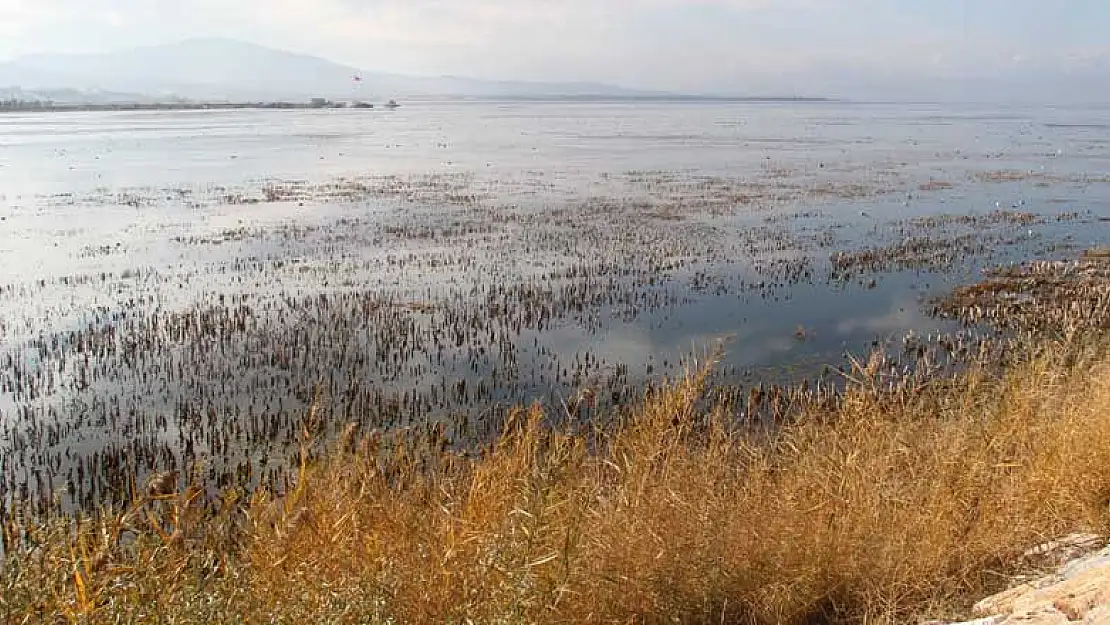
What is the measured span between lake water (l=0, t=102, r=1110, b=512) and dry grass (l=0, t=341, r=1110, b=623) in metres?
6.23

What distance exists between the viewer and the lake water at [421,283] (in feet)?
41.6

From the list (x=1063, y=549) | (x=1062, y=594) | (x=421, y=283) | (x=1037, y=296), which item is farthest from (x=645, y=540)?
(x=1037, y=296)

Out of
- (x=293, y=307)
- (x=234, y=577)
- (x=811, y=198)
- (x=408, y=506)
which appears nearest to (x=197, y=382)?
(x=293, y=307)

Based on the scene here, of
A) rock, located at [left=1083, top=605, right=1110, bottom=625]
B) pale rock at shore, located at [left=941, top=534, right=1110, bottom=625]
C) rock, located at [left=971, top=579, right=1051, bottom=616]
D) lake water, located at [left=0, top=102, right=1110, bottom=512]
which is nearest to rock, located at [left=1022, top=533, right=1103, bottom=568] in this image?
pale rock at shore, located at [left=941, top=534, right=1110, bottom=625]

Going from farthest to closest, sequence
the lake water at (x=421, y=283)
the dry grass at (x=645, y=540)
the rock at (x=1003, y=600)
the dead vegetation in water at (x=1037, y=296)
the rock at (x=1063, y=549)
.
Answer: the dead vegetation in water at (x=1037, y=296)
the lake water at (x=421, y=283)
the rock at (x=1063, y=549)
the rock at (x=1003, y=600)
the dry grass at (x=645, y=540)

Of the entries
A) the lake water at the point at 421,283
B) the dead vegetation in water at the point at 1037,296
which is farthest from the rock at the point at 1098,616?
the dead vegetation in water at the point at 1037,296

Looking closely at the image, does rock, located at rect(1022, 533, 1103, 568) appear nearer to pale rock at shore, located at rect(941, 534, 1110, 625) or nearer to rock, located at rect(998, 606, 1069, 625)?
pale rock at shore, located at rect(941, 534, 1110, 625)

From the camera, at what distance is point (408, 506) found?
18.9 ft

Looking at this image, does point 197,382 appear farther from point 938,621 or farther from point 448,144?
point 448,144

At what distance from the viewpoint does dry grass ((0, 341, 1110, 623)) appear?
12.0ft

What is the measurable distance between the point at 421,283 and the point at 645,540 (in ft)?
53.4

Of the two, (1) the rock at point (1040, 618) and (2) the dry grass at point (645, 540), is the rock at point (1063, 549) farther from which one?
(1) the rock at point (1040, 618)

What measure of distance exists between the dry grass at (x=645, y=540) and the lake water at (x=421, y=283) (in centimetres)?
623

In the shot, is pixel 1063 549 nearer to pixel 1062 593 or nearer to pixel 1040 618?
pixel 1062 593
